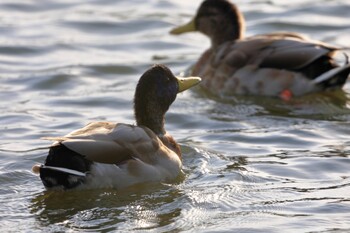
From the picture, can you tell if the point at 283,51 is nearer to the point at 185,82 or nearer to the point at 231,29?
the point at 231,29

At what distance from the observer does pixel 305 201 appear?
8.27 metres

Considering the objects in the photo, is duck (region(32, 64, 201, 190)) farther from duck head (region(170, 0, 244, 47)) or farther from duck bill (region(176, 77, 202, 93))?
duck head (region(170, 0, 244, 47))

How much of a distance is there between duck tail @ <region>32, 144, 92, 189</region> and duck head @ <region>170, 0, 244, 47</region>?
5143 millimetres

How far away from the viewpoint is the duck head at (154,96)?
30.1 feet

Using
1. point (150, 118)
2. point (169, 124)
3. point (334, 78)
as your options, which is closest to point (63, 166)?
point (150, 118)

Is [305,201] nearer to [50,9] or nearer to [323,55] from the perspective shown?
[323,55]

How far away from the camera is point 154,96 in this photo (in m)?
9.25

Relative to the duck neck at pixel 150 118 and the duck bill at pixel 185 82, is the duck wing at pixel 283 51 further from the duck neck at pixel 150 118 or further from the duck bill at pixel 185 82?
the duck neck at pixel 150 118

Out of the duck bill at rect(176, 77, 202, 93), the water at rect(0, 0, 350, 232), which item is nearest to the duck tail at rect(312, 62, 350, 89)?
the water at rect(0, 0, 350, 232)

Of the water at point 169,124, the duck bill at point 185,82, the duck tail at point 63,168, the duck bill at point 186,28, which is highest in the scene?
the duck bill at point 185,82

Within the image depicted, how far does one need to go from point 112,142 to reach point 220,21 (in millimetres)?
4983

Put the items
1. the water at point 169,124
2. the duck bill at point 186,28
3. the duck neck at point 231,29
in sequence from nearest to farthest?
1. the water at point 169,124
2. the duck neck at point 231,29
3. the duck bill at point 186,28

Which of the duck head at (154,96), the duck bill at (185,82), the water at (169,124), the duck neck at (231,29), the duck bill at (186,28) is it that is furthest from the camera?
the duck bill at (186,28)

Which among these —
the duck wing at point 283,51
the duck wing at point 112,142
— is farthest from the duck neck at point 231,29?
the duck wing at point 112,142
